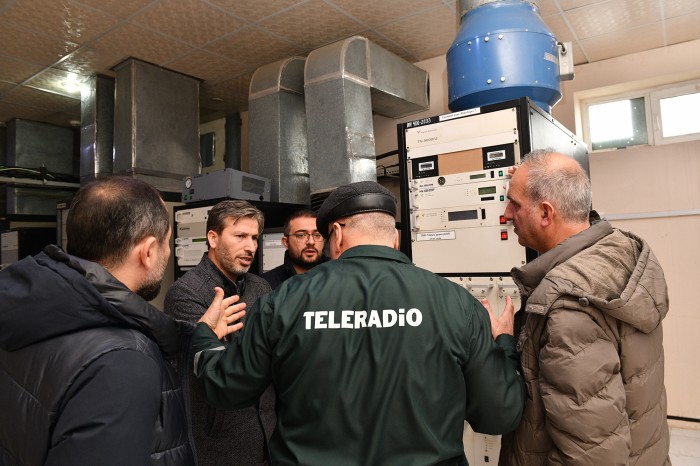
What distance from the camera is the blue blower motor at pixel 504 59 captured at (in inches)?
79.1

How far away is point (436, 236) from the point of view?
1981 millimetres

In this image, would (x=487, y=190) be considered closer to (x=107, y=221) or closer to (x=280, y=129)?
(x=107, y=221)

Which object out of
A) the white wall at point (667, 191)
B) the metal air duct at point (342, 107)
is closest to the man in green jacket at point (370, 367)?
the metal air duct at point (342, 107)

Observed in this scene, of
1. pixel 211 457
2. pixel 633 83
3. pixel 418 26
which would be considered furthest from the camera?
pixel 633 83

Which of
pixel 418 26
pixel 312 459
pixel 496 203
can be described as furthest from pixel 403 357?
pixel 418 26

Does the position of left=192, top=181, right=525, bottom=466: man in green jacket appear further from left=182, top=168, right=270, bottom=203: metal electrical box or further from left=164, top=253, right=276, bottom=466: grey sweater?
left=182, top=168, right=270, bottom=203: metal electrical box

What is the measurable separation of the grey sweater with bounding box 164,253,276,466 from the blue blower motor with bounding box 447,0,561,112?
4.65 ft

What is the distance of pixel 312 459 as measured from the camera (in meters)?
1.03

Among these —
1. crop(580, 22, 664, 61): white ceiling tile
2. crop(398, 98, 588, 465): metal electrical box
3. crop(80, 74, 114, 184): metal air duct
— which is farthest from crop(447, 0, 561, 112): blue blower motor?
crop(80, 74, 114, 184): metal air duct

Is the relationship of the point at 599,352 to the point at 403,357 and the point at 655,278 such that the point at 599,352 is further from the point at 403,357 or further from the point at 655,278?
the point at 403,357

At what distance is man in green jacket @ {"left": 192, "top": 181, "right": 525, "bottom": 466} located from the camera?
40.4 inches

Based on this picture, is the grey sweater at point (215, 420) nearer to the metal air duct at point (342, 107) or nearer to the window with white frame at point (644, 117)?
the metal air duct at point (342, 107)

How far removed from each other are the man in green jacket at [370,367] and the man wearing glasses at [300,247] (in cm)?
144

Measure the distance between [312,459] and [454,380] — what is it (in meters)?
0.37
